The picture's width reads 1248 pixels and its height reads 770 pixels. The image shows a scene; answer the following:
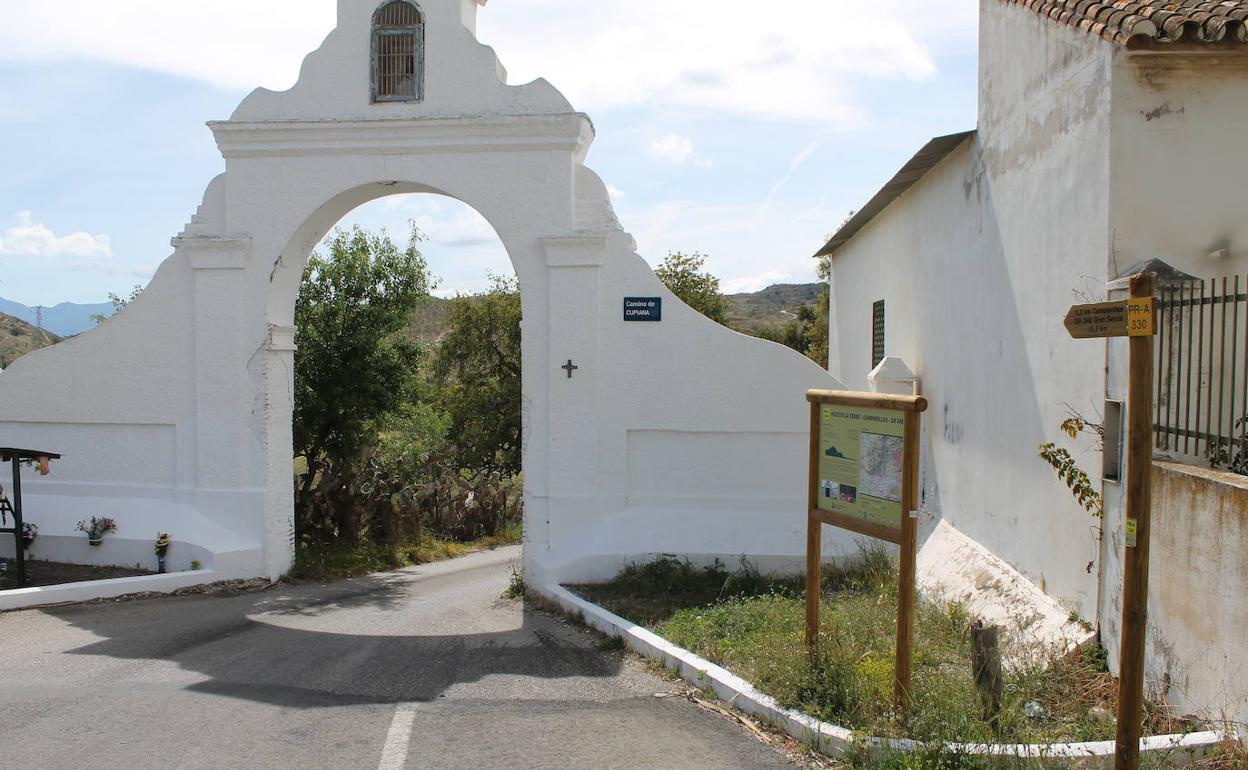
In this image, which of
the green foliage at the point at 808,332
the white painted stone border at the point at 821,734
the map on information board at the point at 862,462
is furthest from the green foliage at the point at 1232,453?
the green foliage at the point at 808,332

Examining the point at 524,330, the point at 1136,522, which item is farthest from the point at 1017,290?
the point at 524,330

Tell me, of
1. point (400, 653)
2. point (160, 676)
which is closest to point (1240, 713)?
point (400, 653)

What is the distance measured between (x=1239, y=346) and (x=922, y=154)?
13.7 feet

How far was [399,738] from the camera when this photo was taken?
572cm

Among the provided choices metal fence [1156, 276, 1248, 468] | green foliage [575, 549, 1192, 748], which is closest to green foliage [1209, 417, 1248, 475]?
metal fence [1156, 276, 1248, 468]

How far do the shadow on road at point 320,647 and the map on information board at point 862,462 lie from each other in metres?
2.35

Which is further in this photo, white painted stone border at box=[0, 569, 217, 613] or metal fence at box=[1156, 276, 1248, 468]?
white painted stone border at box=[0, 569, 217, 613]

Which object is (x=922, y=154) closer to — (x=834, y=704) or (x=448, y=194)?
(x=448, y=194)

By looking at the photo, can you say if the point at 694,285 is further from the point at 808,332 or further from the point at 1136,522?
the point at 1136,522

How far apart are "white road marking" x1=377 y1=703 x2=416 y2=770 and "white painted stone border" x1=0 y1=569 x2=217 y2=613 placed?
447cm

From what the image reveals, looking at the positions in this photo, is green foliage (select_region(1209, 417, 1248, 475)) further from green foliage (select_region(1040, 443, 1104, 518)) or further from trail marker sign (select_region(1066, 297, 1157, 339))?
trail marker sign (select_region(1066, 297, 1157, 339))

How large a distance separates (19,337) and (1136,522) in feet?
150

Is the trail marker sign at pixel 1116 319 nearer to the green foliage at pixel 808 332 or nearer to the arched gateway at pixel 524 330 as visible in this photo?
the arched gateway at pixel 524 330

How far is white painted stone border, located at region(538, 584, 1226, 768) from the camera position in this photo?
4.71m
